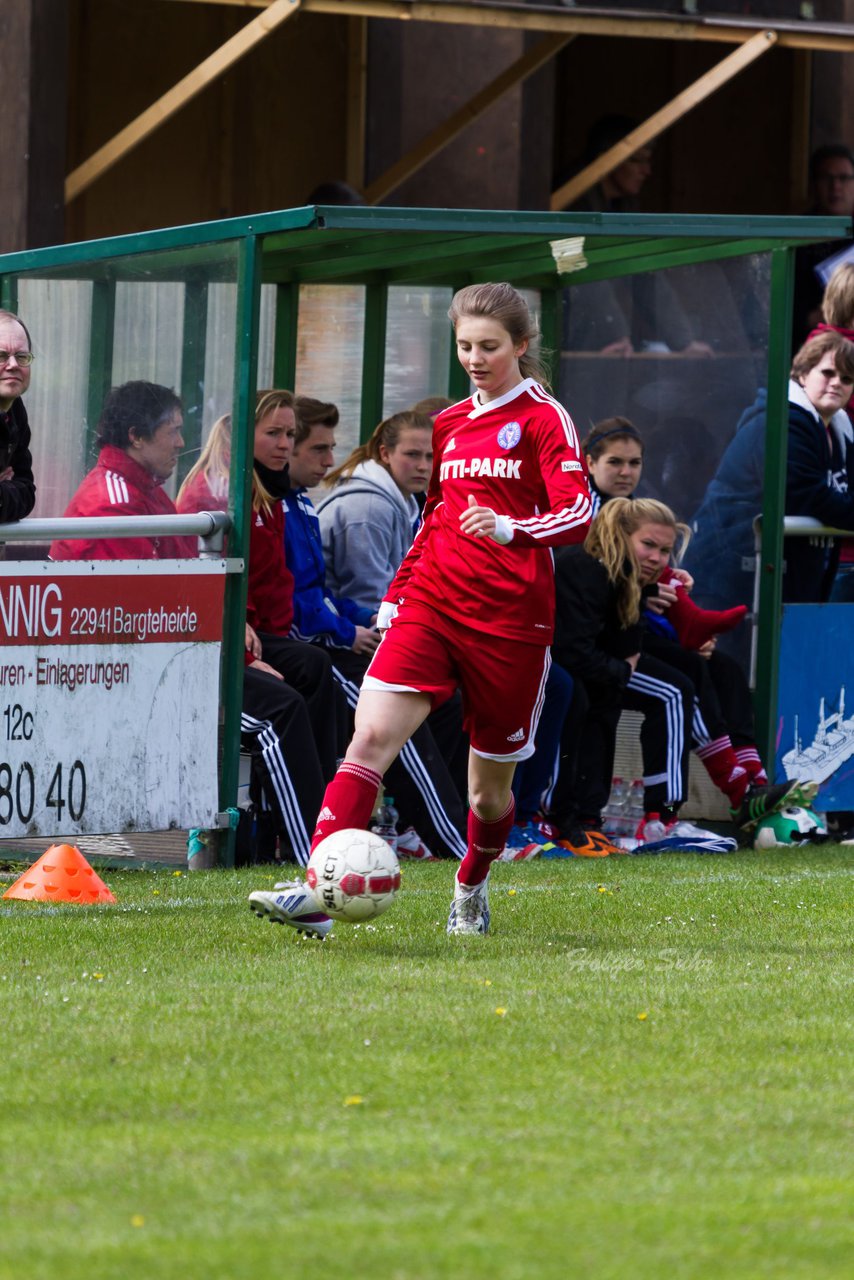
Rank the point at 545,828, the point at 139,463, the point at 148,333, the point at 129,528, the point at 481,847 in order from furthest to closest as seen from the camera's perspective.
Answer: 1. the point at 545,828
2. the point at 148,333
3. the point at 139,463
4. the point at 129,528
5. the point at 481,847

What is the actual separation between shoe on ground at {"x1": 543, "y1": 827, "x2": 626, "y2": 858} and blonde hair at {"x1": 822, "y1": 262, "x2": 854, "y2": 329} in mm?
2763

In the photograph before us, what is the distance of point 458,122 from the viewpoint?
Answer: 1324 centimetres

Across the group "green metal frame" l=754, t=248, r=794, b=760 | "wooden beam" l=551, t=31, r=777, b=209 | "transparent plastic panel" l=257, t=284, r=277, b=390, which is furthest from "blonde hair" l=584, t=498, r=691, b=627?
Result: "wooden beam" l=551, t=31, r=777, b=209

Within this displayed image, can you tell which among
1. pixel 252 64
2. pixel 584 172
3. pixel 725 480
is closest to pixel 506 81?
pixel 584 172

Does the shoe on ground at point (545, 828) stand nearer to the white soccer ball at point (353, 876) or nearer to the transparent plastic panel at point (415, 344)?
the transparent plastic panel at point (415, 344)

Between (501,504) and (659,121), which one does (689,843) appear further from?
(659,121)

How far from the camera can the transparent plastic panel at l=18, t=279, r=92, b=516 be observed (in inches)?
349

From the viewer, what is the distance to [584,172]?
43.1ft

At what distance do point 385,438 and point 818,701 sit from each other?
7.73 ft

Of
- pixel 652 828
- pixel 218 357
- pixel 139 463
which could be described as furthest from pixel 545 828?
pixel 218 357

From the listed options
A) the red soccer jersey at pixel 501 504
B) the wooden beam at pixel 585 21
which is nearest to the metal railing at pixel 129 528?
the red soccer jersey at pixel 501 504

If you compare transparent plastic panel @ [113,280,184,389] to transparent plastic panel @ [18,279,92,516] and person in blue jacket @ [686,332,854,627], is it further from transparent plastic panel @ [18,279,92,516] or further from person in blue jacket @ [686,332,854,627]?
person in blue jacket @ [686,332,854,627]

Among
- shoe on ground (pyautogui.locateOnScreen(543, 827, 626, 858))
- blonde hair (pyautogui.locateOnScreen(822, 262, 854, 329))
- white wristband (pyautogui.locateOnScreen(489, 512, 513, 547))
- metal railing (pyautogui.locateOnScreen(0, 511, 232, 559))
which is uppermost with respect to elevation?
blonde hair (pyautogui.locateOnScreen(822, 262, 854, 329))

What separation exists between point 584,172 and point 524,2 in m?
1.46
